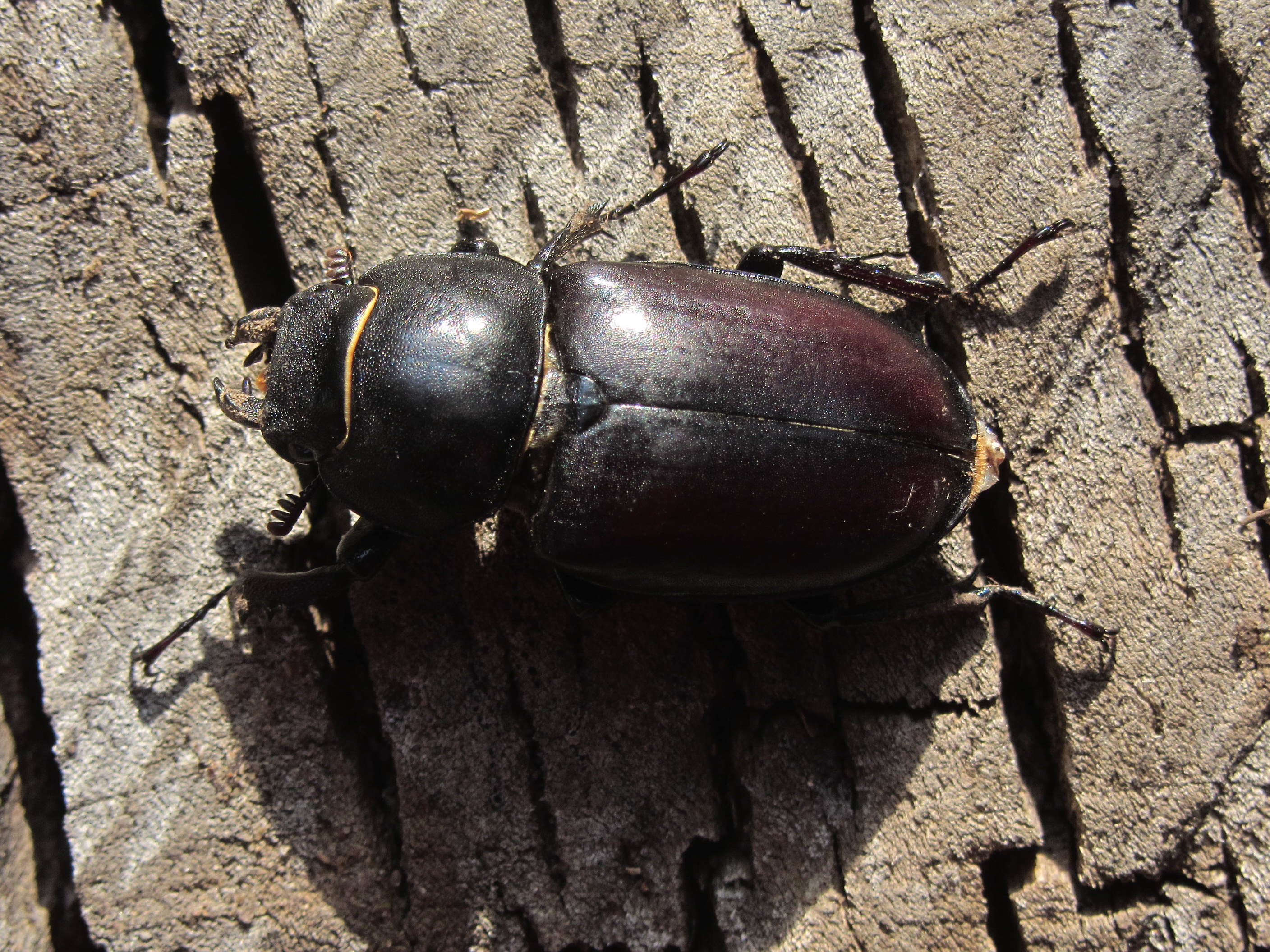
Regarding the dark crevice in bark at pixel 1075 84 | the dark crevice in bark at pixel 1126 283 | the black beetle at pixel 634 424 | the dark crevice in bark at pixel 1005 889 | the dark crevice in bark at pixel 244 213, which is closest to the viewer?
the black beetle at pixel 634 424

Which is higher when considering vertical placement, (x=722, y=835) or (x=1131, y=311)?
(x=1131, y=311)

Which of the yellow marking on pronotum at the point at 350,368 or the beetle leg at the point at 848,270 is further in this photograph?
the beetle leg at the point at 848,270

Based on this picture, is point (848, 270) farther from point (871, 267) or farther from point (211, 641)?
point (211, 641)

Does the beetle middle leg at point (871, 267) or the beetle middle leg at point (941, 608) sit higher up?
the beetle middle leg at point (871, 267)

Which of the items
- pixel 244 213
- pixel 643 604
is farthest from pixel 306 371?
pixel 643 604

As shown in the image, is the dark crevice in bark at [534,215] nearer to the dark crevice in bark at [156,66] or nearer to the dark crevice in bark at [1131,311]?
the dark crevice in bark at [156,66]

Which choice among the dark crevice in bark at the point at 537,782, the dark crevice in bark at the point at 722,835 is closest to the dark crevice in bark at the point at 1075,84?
the dark crevice in bark at the point at 722,835

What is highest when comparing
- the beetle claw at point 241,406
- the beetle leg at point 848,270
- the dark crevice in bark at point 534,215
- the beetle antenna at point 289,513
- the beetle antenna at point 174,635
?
the dark crevice in bark at point 534,215

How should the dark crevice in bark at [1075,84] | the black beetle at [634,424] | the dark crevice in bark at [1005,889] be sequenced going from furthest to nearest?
the dark crevice in bark at [1075,84] < the dark crevice in bark at [1005,889] < the black beetle at [634,424]
